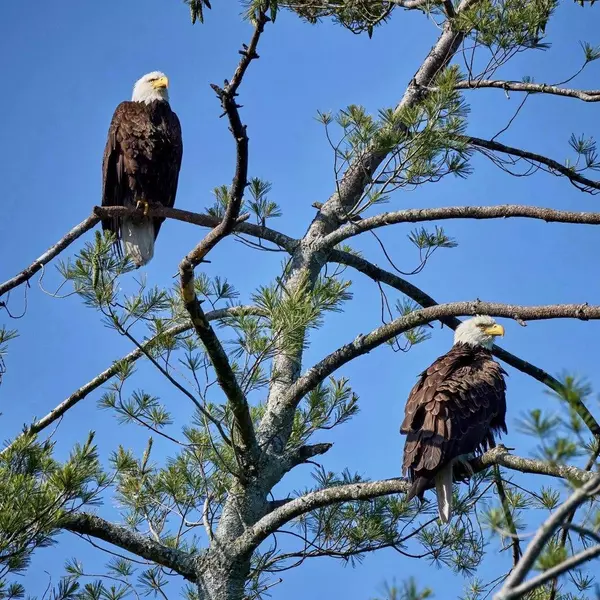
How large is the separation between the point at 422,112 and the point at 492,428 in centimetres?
149

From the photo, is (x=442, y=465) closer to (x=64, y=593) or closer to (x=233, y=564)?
(x=233, y=564)

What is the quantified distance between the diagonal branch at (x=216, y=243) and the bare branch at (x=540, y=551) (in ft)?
6.37

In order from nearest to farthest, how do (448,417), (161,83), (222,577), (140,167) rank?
(222,577) < (448,417) < (140,167) < (161,83)

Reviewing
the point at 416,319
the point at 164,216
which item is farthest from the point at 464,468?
the point at 164,216

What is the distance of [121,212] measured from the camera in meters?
5.77

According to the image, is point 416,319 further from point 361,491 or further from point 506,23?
point 506,23

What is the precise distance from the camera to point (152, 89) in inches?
269

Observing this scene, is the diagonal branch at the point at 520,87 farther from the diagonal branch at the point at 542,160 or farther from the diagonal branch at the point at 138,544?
the diagonal branch at the point at 138,544

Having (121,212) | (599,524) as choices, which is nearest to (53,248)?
(121,212)

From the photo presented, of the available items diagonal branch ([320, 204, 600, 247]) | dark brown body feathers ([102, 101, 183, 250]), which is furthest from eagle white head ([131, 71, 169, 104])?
diagonal branch ([320, 204, 600, 247])

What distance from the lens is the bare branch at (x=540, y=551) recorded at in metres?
1.78

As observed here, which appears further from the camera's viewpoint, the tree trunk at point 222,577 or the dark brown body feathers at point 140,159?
the dark brown body feathers at point 140,159

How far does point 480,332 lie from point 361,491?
1984 mm

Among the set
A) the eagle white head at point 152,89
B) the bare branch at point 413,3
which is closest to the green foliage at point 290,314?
the bare branch at point 413,3
